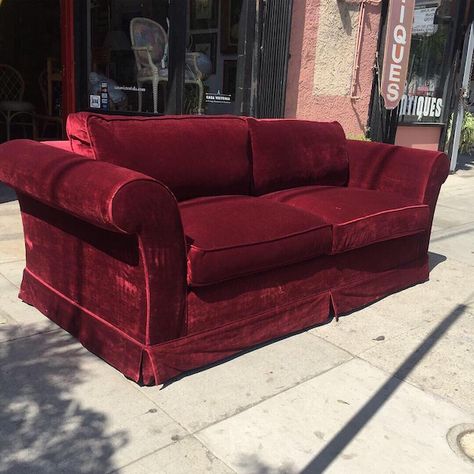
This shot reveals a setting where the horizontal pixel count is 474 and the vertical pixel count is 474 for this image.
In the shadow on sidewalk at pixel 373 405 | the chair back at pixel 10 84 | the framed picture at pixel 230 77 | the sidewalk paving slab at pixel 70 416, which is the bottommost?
the shadow on sidewalk at pixel 373 405

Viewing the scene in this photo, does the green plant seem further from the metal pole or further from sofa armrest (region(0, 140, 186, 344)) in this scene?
sofa armrest (region(0, 140, 186, 344))

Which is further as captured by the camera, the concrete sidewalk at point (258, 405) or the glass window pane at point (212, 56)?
the glass window pane at point (212, 56)

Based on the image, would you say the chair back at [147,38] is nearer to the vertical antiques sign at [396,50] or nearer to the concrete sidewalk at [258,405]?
the vertical antiques sign at [396,50]

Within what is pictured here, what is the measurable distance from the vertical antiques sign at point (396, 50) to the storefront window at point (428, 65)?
96cm

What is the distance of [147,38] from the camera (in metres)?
6.14

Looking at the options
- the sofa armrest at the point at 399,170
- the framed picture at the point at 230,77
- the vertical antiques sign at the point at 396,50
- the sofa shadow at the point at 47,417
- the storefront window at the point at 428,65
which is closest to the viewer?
the sofa shadow at the point at 47,417

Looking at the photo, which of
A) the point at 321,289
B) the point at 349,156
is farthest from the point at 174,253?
the point at 349,156

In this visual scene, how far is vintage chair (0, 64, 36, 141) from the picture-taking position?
308 inches

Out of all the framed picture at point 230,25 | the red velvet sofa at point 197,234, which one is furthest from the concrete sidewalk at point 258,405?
the framed picture at point 230,25

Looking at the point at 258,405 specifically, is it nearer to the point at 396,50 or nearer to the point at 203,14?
the point at 203,14

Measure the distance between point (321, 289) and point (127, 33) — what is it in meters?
4.22

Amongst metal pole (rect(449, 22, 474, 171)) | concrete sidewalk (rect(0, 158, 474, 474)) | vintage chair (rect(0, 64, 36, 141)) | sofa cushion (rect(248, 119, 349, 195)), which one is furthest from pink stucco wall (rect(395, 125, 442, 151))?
concrete sidewalk (rect(0, 158, 474, 474))

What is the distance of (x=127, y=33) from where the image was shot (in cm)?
619

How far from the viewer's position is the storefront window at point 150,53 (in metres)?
6.04
